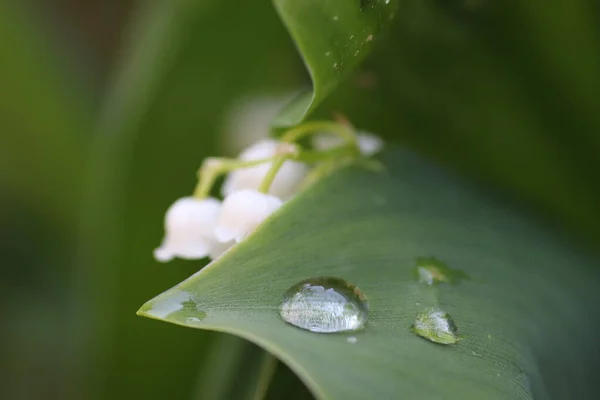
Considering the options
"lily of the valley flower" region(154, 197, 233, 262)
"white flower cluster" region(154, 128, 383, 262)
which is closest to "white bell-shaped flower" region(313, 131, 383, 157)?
"white flower cluster" region(154, 128, 383, 262)

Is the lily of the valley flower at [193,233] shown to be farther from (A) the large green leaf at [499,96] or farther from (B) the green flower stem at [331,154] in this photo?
(A) the large green leaf at [499,96]

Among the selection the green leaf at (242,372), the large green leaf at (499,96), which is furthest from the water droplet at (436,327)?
the large green leaf at (499,96)

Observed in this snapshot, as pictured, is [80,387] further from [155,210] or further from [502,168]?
[502,168]

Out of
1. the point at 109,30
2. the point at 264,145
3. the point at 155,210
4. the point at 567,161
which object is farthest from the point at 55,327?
the point at 567,161

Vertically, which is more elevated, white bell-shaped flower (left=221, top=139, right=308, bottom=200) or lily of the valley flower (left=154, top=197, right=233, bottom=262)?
white bell-shaped flower (left=221, top=139, right=308, bottom=200)

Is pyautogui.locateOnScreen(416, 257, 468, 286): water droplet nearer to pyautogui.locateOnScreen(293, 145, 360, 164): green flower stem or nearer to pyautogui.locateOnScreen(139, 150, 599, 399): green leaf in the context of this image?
pyautogui.locateOnScreen(139, 150, 599, 399): green leaf

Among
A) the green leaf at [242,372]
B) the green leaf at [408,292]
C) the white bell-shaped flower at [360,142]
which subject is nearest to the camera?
the green leaf at [408,292]

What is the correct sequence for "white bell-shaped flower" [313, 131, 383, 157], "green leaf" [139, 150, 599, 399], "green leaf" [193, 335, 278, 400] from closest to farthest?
1. "green leaf" [139, 150, 599, 399]
2. "green leaf" [193, 335, 278, 400]
3. "white bell-shaped flower" [313, 131, 383, 157]
